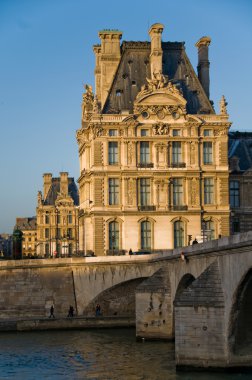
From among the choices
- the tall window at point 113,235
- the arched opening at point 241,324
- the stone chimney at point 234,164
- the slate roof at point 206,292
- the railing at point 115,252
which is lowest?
the arched opening at point 241,324

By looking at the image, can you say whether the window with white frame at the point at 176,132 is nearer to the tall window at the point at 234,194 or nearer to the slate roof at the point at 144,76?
the slate roof at the point at 144,76

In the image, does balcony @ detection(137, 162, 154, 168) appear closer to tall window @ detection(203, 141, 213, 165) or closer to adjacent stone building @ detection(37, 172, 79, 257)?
tall window @ detection(203, 141, 213, 165)

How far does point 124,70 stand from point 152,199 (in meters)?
13.8

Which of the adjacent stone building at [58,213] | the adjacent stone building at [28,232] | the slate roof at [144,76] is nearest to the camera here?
the slate roof at [144,76]

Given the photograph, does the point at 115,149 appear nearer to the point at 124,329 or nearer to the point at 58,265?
the point at 58,265

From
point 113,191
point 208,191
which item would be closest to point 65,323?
point 113,191

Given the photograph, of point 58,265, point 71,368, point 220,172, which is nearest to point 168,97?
point 220,172

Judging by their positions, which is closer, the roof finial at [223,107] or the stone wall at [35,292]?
the stone wall at [35,292]

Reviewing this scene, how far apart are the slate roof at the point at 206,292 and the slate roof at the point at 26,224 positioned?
148 metres

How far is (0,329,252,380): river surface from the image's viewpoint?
43.6 meters

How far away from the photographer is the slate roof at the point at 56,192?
150 meters

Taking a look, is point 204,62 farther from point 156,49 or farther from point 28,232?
point 28,232

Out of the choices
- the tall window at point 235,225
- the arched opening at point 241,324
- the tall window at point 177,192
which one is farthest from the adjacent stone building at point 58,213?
the arched opening at point 241,324

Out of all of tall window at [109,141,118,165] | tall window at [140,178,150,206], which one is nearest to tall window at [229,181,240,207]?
tall window at [140,178,150,206]
